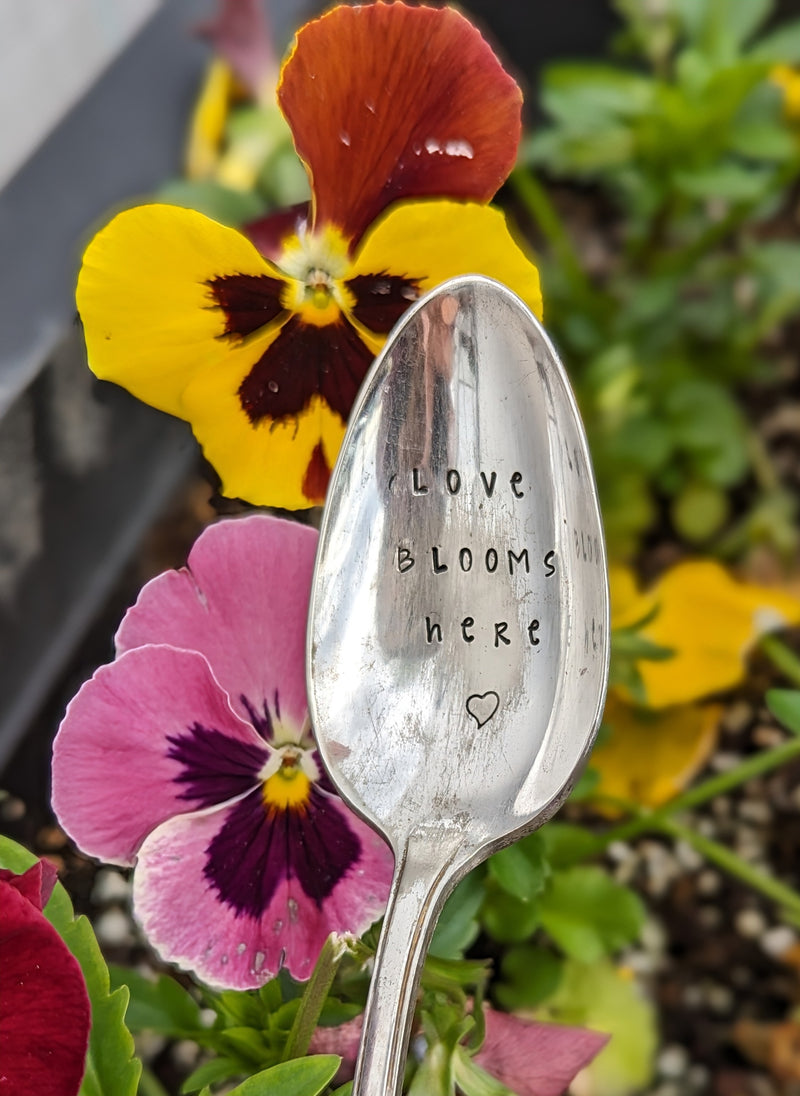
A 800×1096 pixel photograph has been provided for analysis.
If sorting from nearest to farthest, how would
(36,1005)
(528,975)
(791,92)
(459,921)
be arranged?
(36,1005) → (459,921) → (528,975) → (791,92)

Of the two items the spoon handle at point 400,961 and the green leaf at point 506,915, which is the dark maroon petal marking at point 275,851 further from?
the green leaf at point 506,915

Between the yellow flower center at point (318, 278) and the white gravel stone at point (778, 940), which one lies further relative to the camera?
the white gravel stone at point (778, 940)

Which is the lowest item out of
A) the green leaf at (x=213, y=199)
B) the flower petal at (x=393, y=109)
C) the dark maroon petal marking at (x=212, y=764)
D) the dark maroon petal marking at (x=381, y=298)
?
the dark maroon petal marking at (x=212, y=764)

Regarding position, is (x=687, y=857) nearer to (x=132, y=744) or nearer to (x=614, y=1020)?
(x=614, y=1020)

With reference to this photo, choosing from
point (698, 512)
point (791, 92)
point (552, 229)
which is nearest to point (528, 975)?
point (698, 512)

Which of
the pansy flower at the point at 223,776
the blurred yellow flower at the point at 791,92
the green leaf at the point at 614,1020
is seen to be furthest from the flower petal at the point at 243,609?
the blurred yellow flower at the point at 791,92

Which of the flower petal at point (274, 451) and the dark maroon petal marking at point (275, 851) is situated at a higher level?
the flower petal at point (274, 451)
